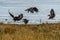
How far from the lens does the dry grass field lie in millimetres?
7562

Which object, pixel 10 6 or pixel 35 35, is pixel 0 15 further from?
pixel 35 35

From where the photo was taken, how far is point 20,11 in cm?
1144

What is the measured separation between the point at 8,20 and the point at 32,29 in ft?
5.52

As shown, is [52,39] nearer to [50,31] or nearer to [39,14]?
[50,31]

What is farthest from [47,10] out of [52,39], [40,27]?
[52,39]

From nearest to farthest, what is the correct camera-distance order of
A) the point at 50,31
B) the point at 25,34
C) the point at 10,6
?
the point at 25,34, the point at 50,31, the point at 10,6

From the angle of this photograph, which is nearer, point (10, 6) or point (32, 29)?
point (32, 29)

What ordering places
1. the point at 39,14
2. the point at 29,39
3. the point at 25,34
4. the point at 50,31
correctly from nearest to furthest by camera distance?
the point at 29,39
the point at 25,34
the point at 50,31
the point at 39,14

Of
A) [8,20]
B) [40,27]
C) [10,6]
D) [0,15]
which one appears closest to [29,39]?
[40,27]

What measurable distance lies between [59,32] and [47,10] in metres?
3.62

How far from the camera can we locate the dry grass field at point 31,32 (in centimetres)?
756

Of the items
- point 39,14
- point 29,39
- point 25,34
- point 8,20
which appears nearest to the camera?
point 29,39

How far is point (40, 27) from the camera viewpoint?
905 centimetres

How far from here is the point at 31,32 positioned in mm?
8227
